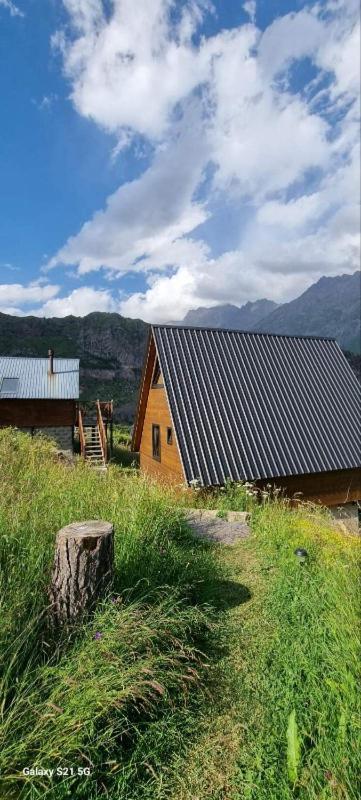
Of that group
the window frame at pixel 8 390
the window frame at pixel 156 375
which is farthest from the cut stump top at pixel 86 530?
the window frame at pixel 8 390

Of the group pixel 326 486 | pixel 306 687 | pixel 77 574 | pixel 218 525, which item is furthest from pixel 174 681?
pixel 326 486

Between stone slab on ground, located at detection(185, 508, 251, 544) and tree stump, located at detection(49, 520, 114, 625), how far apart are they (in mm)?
3134

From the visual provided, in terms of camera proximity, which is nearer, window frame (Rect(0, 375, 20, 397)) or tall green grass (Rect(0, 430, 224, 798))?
tall green grass (Rect(0, 430, 224, 798))

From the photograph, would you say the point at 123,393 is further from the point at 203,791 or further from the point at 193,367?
the point at 203,791

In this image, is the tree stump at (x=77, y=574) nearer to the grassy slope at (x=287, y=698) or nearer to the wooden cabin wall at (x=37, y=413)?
the grassy slope at (x=287, y=698)

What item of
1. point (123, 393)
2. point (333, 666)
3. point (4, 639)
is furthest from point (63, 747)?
point (123, 393)

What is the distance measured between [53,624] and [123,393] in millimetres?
83057

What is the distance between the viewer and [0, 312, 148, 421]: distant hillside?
86562 millimetres

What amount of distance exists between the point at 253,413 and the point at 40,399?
639 inches

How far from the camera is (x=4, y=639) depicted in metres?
2.48

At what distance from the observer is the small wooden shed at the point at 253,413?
1152 cm

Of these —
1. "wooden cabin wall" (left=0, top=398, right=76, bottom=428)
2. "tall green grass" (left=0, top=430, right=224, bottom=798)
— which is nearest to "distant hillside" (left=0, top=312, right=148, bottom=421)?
"wooden cabin wall" (left=0, top=398, right=76, bottom=428)

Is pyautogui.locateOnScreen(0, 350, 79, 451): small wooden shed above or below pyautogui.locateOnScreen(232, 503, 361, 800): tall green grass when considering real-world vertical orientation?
above

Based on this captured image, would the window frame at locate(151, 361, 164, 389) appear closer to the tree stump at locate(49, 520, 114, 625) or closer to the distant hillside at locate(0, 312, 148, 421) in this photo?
the tree stump at locate(49, 520, 114, 625)
